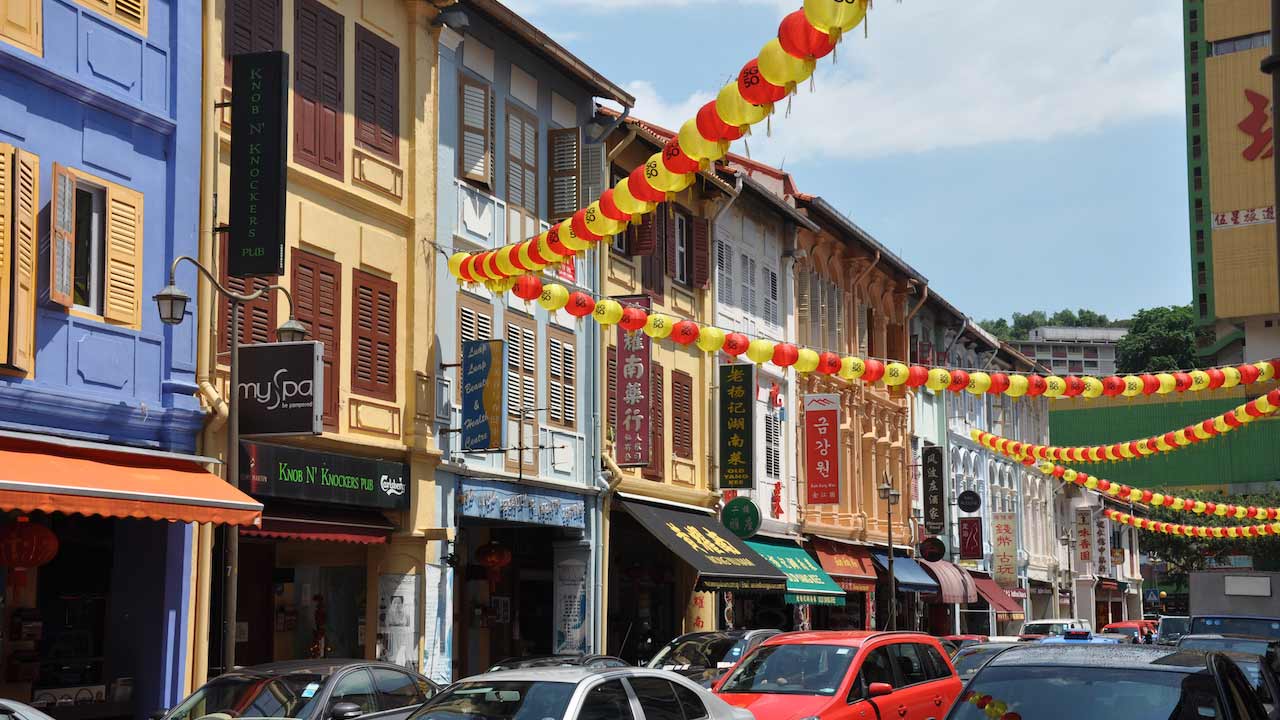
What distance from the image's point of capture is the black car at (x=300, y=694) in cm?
1349

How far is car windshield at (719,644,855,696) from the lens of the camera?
1488 centimetres

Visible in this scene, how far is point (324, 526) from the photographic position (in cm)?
2052

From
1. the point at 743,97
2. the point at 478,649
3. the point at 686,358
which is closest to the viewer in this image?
the point at 743,97

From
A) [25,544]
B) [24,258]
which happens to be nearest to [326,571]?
[25,544]

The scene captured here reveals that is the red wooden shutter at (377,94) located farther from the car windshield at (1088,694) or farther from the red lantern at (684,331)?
the car windshield at (1088,694)

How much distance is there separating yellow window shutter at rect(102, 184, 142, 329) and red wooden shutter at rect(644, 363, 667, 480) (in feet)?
45.2

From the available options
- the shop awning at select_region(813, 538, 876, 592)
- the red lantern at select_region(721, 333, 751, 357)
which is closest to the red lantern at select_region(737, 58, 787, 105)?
the red lantern at select_region(721, 333, 751, 357)

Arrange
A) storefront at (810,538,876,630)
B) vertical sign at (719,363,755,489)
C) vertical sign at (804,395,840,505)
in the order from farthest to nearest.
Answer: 1. storefront at (810,538,876,630)
2. vertical sign at (804,395,840,505)
3. vertical sign at (719,363,755,489)

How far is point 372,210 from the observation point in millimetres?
22578

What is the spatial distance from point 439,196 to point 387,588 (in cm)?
596

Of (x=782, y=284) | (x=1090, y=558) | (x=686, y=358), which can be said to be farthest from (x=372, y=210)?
(x=1090, y=558)

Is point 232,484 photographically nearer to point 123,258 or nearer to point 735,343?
point 123,258

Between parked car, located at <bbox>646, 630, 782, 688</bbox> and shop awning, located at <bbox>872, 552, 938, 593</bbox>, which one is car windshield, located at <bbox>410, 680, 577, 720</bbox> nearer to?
parked car, located at <bbox>646, 630, 782, 688</bbox>

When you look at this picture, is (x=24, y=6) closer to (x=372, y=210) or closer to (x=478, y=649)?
(x=372, y=210)
